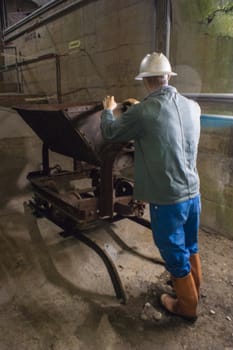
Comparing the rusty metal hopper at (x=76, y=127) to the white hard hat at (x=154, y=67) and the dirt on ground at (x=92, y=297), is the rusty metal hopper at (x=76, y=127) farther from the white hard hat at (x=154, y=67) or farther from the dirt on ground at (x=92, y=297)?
the dirt on ground at (x=92, y=297)

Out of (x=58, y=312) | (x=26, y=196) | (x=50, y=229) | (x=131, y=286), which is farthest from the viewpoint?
(x=26, y=196)

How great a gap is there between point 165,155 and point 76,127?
0.71 metres

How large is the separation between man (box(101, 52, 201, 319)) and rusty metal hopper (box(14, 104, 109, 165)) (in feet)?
0.89

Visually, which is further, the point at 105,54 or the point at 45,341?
the point at 105,54

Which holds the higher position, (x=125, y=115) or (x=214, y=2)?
(x=214, y=2)

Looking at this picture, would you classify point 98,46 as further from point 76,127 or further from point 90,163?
point 76,127

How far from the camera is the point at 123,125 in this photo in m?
1.62

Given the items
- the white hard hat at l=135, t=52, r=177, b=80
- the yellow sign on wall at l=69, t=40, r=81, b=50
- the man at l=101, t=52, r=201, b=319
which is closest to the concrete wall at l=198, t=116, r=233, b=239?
the man at l=101, t=52, r=201, b=319

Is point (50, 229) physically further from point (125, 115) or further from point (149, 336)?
point (125, 115)

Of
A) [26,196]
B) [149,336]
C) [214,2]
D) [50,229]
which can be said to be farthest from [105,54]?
[149,336]

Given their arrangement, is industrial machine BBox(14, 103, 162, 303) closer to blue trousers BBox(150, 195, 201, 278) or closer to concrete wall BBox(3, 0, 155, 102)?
blue trousers BBox(150, 195, 201, 278)

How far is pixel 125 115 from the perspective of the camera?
161 centimetres

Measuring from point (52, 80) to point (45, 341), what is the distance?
15.7 ft

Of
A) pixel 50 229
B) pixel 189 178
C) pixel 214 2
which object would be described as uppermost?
pixel 214 2
